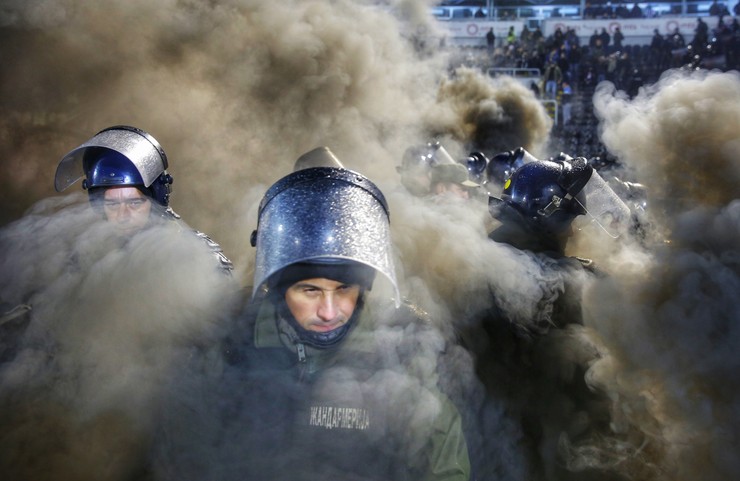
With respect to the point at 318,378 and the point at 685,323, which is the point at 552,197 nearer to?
the point at 685,323

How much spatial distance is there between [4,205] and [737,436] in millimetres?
6277

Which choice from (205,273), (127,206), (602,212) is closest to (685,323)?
(602,212)

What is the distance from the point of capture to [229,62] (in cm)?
684

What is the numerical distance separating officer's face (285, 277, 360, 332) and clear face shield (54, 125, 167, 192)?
2045mm

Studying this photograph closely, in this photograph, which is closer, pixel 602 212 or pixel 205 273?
pixel 205 273

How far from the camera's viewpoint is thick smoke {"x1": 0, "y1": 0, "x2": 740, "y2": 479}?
2.25 metres

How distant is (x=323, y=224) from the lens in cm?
194

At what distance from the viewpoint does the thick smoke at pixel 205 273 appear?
225 cm

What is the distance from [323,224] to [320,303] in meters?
0.29

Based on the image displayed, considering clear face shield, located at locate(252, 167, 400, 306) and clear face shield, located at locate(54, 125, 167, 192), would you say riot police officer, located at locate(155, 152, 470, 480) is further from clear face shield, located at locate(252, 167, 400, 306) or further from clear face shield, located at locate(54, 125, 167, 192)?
clear face shield, located at locate(54, 125, 167, 192)

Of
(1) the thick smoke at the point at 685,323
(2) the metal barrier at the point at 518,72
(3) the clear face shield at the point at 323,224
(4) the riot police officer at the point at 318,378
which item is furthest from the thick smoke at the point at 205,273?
(2) the metal barrier at the point at 518,72

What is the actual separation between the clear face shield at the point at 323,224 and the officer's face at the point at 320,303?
0.10 metres

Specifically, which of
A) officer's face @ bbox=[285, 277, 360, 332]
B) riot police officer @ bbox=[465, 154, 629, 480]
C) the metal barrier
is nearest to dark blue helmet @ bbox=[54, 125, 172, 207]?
officer's face @ bbox=[285, 277, 360, 332]

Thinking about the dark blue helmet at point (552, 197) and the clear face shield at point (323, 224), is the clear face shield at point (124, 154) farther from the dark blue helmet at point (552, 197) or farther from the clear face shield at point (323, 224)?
the dark blue helmet at point (552, 197)
